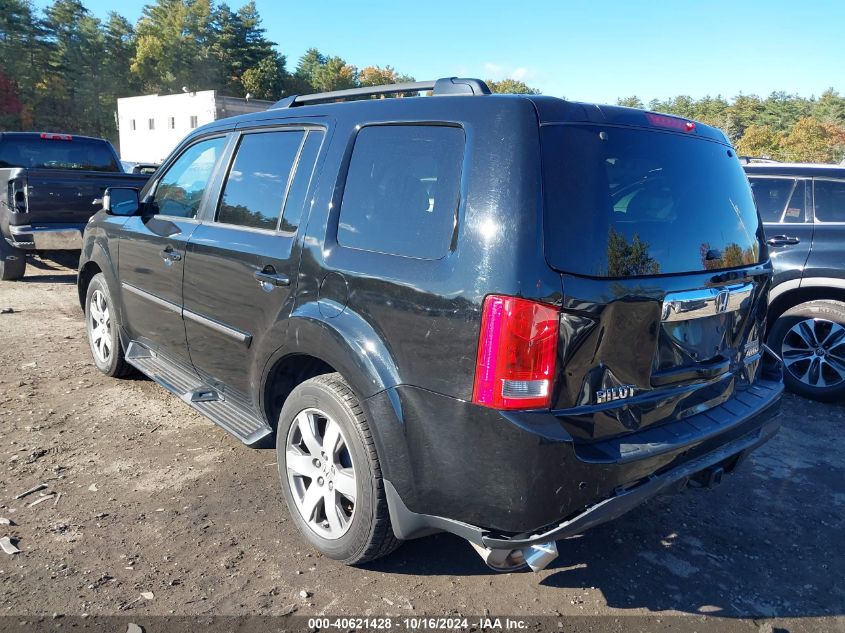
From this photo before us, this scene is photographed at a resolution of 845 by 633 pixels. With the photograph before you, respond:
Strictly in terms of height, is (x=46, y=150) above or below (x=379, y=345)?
above

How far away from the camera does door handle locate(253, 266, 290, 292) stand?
114 inches

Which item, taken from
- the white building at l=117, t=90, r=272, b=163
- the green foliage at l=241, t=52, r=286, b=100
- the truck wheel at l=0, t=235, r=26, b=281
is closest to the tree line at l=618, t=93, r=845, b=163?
the white building at l=117, t=90, r=272, b=163

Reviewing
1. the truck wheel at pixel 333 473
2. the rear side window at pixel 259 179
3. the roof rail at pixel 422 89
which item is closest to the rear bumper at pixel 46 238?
the rear side window at pixel 259 179

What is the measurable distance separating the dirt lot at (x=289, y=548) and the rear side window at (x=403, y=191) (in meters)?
1.42

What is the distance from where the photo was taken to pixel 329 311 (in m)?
2.62

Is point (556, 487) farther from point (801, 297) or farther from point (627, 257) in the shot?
point (801, 297)

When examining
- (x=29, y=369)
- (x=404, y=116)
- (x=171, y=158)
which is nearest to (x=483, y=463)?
(x=404, y=116)

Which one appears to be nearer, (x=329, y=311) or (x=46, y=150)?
(x=329, y=311)

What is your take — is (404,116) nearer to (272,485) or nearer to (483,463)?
(483,463)

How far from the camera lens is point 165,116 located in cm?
4784

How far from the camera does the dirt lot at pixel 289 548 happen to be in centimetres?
258

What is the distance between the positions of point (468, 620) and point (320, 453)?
910 mm

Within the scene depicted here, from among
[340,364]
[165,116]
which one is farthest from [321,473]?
[165,116]

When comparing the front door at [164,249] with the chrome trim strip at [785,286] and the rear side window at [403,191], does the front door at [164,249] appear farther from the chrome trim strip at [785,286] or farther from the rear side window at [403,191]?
the chrome trim strip at [785,286]
